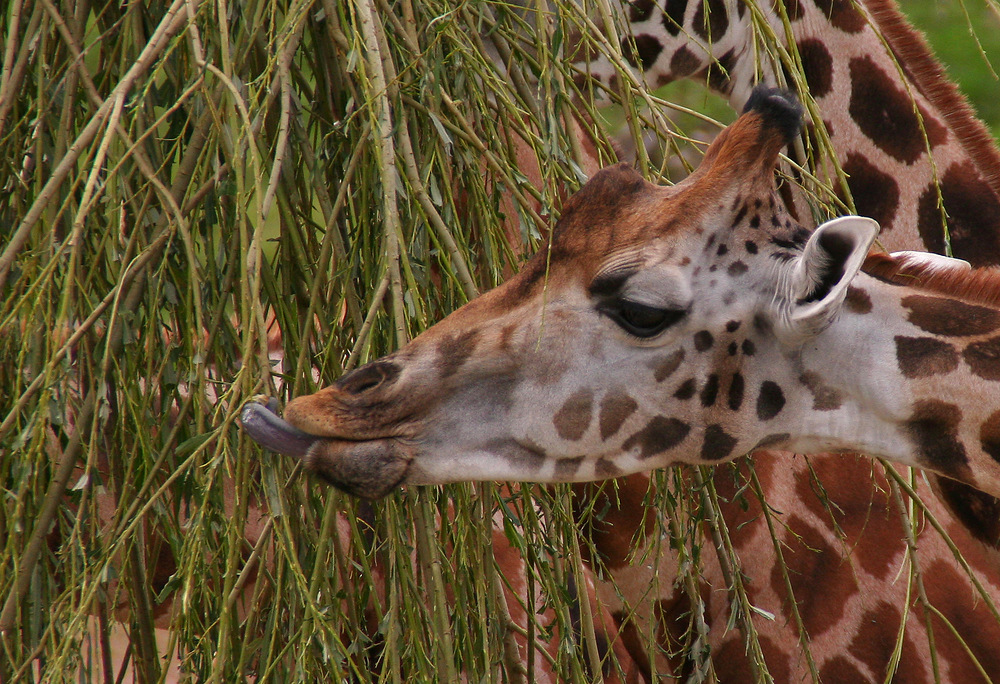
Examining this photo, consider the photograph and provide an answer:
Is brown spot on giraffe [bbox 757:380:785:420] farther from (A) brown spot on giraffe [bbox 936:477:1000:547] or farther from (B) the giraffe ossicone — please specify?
(A) brown spot on giraffe [bbox 936:477:1000:547]

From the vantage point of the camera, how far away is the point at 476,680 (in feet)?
5.11

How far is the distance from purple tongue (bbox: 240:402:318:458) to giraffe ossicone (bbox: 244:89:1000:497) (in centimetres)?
11

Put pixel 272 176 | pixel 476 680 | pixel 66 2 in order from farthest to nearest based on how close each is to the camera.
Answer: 1. pixel 66 2
2. pixel 476 680
3. pixel 272 176

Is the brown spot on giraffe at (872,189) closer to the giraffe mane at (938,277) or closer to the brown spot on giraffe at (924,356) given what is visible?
the giraffe mane at (938,277)

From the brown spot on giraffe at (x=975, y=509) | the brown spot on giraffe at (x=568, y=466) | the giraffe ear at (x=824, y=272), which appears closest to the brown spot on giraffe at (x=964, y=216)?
the brown spot on giraffe at (x=975, y=509)

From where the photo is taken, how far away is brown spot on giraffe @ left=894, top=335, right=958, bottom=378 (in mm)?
1630

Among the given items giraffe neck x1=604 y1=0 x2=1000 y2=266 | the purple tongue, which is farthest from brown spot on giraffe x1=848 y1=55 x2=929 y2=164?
the purple tongue

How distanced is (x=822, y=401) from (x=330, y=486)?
0.82 m

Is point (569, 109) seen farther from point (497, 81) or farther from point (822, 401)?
point (822, 401)

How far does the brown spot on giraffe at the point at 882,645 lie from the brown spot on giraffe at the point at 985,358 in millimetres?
1193

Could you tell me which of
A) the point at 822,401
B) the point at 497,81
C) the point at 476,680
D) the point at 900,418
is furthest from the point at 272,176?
the point at 900,418

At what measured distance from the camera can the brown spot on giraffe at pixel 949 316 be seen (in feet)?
5.42

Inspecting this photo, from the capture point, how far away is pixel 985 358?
5.33ft

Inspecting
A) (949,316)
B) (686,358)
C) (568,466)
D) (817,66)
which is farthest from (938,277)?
(817,66)
